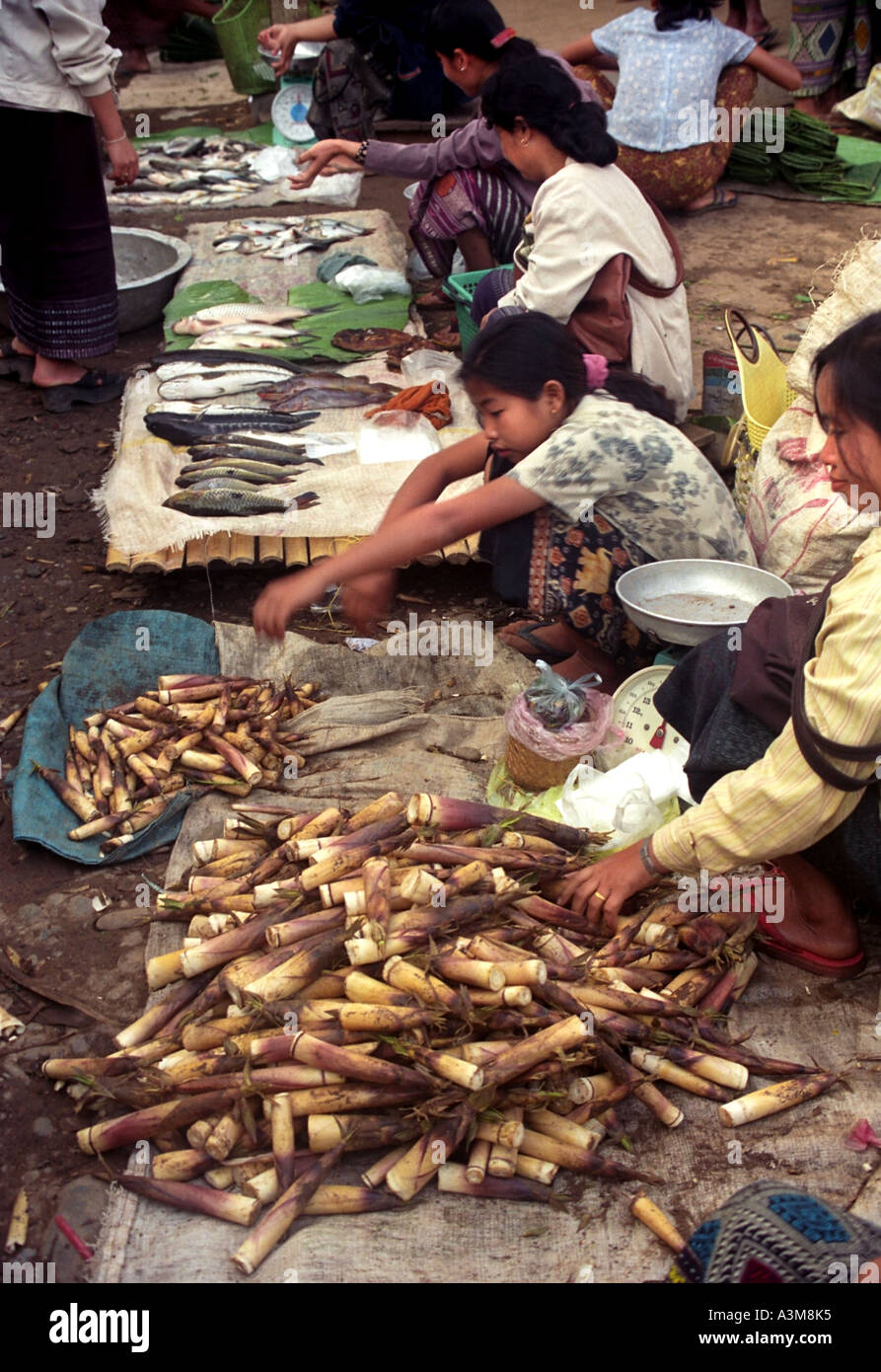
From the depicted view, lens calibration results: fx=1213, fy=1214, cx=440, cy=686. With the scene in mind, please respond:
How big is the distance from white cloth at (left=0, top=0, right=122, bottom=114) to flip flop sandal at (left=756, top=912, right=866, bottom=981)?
14.7 ft

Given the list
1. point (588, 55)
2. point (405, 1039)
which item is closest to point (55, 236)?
point (588, 55)

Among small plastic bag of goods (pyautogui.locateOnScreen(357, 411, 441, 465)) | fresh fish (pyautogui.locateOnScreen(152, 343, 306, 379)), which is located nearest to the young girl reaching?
small plastic bag of goods (pyautogui.locateOnScreen(357, 411, 441, 465))

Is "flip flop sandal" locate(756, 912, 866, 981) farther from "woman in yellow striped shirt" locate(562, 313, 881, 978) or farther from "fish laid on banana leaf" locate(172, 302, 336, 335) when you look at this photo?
"fish laid on banana leaf" locate(172, 302, 336, 335)

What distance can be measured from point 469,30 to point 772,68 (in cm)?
296

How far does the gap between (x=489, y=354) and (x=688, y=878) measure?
1459 mm

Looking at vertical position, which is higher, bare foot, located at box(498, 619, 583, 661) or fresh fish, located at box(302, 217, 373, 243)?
fresh fish, located at box(302, 217, 373, 243)

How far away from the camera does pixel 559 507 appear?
132 inches

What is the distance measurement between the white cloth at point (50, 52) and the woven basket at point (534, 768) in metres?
3.65

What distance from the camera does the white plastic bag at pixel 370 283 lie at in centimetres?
649

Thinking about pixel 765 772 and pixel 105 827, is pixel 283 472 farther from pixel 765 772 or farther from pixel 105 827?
pixel 765 772

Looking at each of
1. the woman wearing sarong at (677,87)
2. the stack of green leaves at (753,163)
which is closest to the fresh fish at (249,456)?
the woman wearing sarong at (677,87)

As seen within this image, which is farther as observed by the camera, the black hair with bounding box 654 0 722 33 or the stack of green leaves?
the stack of green leaves

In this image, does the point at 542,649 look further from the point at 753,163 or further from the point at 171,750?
the point at 753,163

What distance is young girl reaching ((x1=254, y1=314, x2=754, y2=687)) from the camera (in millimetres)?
3227
